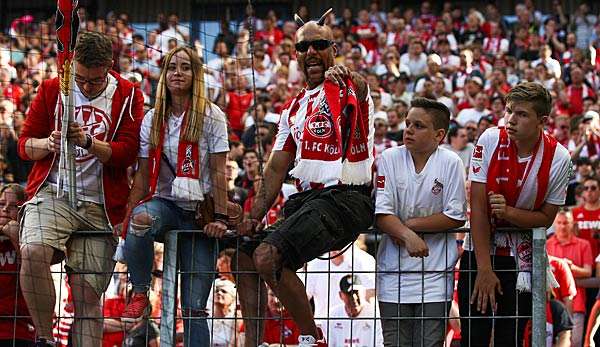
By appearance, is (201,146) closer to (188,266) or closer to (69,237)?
(188,266)

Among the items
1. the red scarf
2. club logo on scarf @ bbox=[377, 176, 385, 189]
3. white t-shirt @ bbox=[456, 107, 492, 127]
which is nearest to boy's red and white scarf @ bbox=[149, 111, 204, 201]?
club logo on scarf @ bbox=[377, 176, 385, 189]

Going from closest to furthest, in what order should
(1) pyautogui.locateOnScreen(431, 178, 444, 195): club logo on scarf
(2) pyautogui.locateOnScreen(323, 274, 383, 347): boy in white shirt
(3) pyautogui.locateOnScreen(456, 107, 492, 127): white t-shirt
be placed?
1. (1) pyautogui.locateOnScreen(431, 178, 444, 195): club logo on scarf
2. (2) pyautogui.locateOnScreen(323, 274, 383, 347): boy in white shirt
3. (3) pyautogui.locateOnScreen(456, 107, 492, 127): white t-shirt

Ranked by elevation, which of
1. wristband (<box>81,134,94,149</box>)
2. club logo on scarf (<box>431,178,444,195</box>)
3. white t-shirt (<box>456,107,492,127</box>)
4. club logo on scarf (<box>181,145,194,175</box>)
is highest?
white t-shirt (<box>456,107,492,127</box>)

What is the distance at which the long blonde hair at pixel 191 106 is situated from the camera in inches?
300

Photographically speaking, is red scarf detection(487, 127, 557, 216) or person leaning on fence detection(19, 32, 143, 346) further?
person leaning on fence detection(19, 32, 143, 346)

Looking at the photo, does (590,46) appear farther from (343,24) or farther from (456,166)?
(456,166)

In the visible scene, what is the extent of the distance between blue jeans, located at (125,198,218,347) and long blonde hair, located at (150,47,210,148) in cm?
50

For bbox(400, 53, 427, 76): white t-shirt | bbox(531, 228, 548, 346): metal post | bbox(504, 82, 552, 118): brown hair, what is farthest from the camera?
bbox(400, 53, 427, 76): white t-shirt

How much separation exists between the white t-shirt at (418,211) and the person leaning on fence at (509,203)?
0.40ft

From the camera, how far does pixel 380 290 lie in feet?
23.6

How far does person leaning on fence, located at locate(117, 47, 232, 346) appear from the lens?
7316 mm

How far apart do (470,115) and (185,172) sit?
9.23 metres

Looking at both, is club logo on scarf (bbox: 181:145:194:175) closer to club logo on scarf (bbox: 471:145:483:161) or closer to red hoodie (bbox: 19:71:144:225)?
red hoodie (bbox: 19:71:144:225)

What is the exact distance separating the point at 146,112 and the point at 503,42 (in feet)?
45.0
